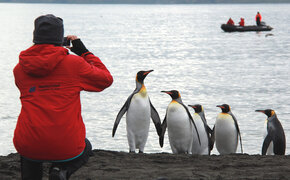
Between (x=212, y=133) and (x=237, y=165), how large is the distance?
8.46 feet

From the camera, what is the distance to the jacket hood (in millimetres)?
2629

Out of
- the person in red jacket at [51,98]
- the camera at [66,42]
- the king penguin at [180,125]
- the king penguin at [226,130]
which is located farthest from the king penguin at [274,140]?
the person in red jacket at [51,98]

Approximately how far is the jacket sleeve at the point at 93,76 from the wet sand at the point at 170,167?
1288 mm

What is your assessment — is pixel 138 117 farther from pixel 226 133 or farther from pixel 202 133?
pixel 226 133

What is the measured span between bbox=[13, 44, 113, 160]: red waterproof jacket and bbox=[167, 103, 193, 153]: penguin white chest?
13.2 feet

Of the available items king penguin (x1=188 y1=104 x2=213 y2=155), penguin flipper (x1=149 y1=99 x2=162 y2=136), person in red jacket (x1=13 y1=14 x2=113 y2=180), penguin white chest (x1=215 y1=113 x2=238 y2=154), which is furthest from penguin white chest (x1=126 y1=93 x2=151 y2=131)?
person in red jacket (x1=13 y1=14 x2=113 y2=180)

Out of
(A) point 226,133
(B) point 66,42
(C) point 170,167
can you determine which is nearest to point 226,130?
(A) point 226,133

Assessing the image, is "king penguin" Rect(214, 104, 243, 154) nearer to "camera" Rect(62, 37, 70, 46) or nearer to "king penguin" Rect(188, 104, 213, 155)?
"king penguin" Rect(188, 104, 213, 155)

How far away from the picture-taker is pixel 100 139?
8812mm

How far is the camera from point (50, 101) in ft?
8.80

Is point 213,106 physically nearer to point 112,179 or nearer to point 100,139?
point 100,139

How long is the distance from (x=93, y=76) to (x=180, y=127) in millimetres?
4060

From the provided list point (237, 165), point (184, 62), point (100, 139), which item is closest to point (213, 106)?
point (100, 139)

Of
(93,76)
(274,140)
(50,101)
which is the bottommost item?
(274,140)
